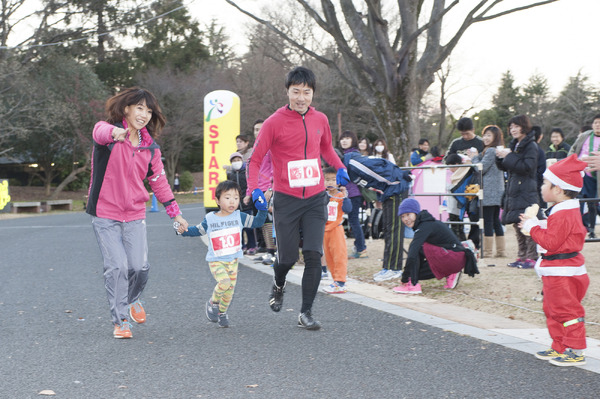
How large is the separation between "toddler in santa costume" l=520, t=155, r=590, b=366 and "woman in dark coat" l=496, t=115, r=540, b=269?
4.35m

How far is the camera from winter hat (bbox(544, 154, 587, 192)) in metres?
4.62

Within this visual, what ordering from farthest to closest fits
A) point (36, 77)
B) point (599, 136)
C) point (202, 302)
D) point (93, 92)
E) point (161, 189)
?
point (93, 92) → point (36, 77) → point (599, 136) → point (202, 302) → point (161, 189)

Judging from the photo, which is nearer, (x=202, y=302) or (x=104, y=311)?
(x=104, y=311)

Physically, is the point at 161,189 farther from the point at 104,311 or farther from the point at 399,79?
the point at 399,79

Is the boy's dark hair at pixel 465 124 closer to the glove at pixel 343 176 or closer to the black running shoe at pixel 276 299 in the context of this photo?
the glove at pixel 343 176

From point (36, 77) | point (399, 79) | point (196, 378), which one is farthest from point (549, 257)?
point (36, 77)

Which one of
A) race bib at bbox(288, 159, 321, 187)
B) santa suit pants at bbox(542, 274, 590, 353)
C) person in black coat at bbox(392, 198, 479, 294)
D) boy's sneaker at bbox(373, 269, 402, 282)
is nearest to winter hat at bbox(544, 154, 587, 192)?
santa suit pants at bbox(542, 274, 590, 353)

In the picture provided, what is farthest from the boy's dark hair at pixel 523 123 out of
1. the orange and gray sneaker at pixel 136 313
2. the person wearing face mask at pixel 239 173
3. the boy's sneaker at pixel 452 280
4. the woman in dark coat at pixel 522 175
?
the orange and gray sneaker at pixel 136 313

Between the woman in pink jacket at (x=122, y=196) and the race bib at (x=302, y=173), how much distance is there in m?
0.93

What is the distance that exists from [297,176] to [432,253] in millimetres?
2397

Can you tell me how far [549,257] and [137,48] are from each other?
53.7 meters

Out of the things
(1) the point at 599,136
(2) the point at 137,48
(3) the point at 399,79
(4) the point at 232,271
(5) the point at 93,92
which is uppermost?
(2) the point at 137,48

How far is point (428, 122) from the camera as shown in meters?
48.6

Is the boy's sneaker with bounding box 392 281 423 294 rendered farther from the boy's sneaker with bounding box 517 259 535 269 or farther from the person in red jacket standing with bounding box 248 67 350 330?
the person in red jacket standing with bounding box 248 67 350 330
